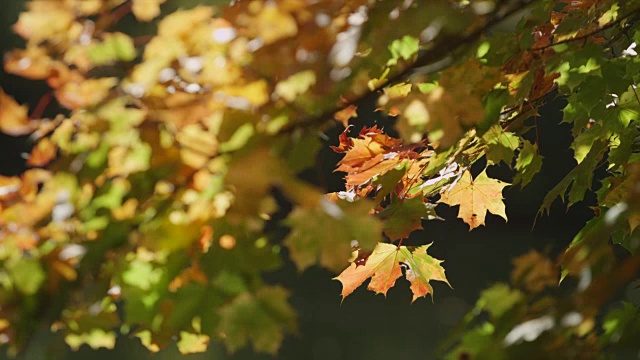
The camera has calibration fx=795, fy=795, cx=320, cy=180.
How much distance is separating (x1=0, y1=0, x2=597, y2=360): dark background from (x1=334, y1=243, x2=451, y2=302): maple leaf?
6.75ft

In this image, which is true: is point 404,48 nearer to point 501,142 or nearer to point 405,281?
point 501,142

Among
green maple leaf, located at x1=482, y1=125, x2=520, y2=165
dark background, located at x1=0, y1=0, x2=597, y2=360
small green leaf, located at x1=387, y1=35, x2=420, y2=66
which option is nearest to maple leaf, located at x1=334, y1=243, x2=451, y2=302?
green maple leaf, located at x1=482, y1=125, x2=520, y2=165

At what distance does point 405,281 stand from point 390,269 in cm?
392

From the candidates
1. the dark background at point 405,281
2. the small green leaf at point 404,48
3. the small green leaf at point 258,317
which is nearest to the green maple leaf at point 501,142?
the small green leaf at point 404,48

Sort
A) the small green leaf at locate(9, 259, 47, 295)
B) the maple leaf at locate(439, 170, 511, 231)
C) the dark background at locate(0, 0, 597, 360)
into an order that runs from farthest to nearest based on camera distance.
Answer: the dark background at locate(0, 0, 597, 360)
the maple leaf at locate(439, 170, 511, 231)
the small green leaf at locate(9, 259, 47, 295)

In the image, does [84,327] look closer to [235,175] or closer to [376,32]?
[235,175]

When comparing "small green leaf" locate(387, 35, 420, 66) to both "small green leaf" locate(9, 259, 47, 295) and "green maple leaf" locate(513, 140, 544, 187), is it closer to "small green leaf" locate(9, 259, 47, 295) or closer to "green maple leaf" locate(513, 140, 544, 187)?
"small green leaf" locate(9, 259, 47, 295)

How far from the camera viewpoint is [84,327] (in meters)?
0.81

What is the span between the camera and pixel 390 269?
4.69 ft

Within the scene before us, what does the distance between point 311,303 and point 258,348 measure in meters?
4.27

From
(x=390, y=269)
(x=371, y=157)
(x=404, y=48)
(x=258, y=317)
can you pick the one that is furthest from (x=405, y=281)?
(x=258, y=317)

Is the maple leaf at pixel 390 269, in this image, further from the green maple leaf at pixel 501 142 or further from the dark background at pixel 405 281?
the dark background at pixel 405 281

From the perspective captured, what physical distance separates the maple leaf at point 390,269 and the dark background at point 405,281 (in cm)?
206

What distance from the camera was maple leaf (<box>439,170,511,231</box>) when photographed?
1.54 meters
